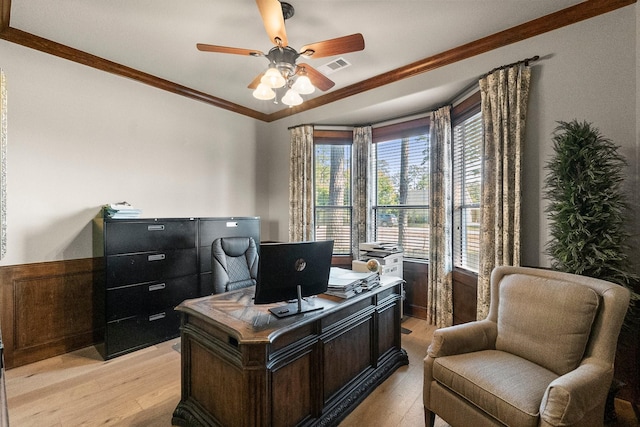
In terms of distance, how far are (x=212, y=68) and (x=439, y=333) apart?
3.48m

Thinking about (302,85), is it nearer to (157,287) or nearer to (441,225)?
(441,225)

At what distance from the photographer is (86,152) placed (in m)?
3.03

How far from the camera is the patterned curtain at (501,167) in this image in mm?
2477

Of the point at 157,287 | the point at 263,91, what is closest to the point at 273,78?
the point at 263,91

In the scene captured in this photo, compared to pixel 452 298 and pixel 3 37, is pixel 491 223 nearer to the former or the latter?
pixel 452 298

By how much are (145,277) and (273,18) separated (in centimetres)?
271

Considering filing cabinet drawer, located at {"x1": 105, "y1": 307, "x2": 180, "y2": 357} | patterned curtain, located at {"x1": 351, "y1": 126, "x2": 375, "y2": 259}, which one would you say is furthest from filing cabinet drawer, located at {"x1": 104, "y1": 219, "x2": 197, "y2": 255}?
patterned curtain, located at {"x1": 351, "y1": 126, "x2": 375, "y2": 259}

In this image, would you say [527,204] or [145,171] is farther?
[145,171]

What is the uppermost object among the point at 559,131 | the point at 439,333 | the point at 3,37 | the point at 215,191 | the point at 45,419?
the point at 3,37

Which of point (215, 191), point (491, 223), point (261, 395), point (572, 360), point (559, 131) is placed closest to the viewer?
point (261, 395)

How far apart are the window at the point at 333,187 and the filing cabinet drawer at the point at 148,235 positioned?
1.89 m

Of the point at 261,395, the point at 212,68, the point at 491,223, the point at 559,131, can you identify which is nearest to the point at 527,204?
the point at 491,223

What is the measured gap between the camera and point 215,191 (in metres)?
4.19

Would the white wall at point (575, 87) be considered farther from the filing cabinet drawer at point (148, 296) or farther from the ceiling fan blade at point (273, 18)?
the filing cabinet drawer at point (148, 296)
